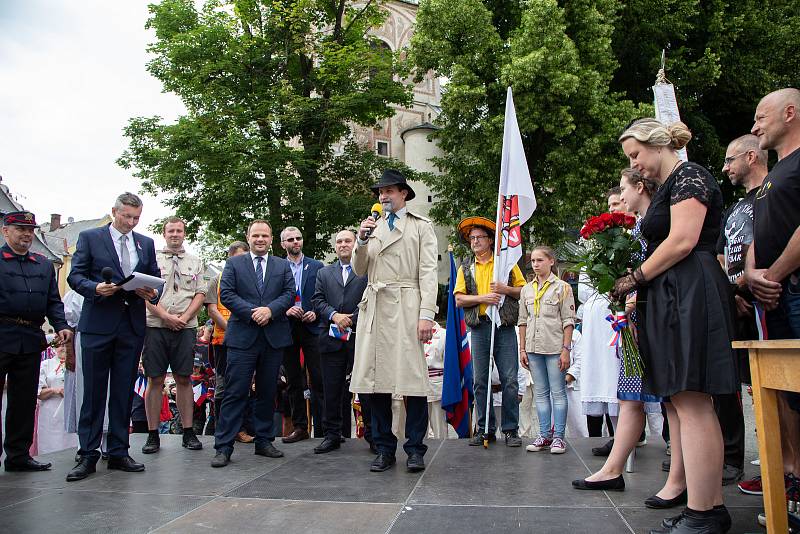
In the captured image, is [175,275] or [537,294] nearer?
[537,294]

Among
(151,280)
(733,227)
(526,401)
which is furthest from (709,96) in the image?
(151,280)

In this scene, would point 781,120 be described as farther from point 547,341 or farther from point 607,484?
point 547,341

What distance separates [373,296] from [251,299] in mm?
1395

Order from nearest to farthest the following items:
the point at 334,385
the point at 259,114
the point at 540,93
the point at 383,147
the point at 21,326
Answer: the point at 21,326
the point at 334,385
the point at 540,93
the point at 259,114
the point at 383,147

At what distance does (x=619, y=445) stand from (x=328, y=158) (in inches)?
780

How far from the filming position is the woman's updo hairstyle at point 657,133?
139 inches

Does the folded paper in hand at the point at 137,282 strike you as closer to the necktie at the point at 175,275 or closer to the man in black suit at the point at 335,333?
the necktie at the point at 175,275

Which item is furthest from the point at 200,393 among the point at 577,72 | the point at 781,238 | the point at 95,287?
the point at 577,72

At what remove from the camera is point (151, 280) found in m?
5.39

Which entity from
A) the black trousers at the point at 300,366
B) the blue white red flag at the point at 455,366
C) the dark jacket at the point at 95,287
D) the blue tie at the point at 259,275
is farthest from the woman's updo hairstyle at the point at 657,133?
the black trousers at the point at 300,366

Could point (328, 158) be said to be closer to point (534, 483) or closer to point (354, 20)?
point (354, 20)

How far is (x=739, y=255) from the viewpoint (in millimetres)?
→ 4180

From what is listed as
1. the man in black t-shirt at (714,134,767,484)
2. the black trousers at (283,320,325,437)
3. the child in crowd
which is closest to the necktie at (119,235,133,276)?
the black trousers at (283,320,325,437)

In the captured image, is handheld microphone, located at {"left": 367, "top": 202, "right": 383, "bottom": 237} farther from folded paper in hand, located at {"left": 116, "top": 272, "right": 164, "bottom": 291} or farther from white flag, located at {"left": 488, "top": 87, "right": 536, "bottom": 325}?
folded paper in hand, located at {"left": 116, "top": 272, "right": 164, "bottom": 291}
